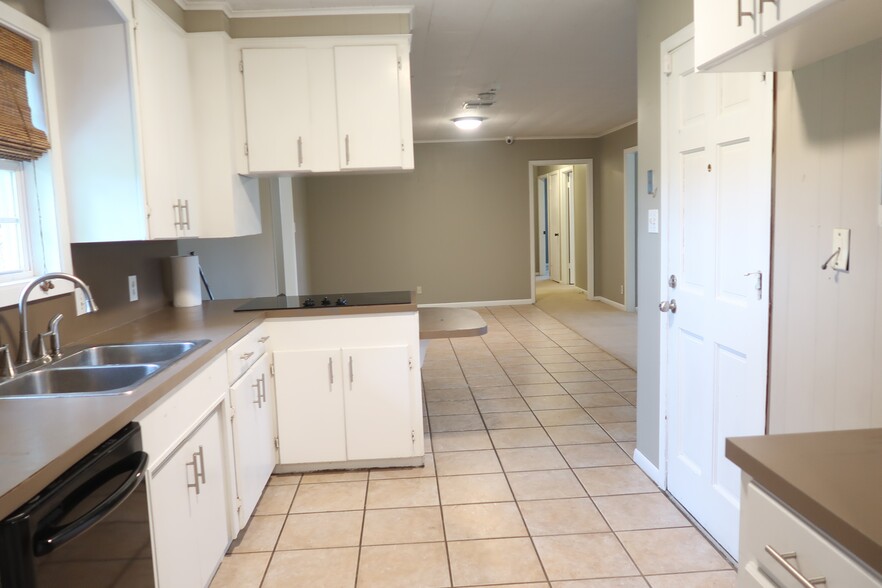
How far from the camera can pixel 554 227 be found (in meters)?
11.7

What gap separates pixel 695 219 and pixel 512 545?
1474 millimetres

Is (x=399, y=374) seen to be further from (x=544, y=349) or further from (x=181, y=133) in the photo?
(x=544, y=349)

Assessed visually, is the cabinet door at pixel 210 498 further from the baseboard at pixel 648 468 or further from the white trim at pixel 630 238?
the white trim at pixel 630 238

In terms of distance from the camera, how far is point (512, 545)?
2.47 meters

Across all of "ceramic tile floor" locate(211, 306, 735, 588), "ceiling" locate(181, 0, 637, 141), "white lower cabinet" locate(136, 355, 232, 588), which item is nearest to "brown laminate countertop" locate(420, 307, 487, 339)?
"ceramic tile floor" locate(211, 306, 735, 588)

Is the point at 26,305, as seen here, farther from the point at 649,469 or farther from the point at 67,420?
the point at 649,469

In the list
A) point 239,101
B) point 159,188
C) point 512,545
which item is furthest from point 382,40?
point 512,545

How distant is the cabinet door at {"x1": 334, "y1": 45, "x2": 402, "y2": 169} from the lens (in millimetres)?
3141

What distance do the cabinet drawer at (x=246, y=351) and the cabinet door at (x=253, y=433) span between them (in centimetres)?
3

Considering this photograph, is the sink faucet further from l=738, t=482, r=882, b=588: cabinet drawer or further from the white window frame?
l=738, t=482, r=882, b=588: cabinet drawer

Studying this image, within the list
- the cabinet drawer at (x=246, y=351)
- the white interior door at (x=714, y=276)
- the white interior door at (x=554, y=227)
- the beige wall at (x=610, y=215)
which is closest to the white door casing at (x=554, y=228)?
the white interior door at (x=554, y=227)

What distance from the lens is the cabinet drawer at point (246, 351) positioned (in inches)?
98.0

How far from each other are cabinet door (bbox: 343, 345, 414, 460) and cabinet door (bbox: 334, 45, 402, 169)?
97 cm

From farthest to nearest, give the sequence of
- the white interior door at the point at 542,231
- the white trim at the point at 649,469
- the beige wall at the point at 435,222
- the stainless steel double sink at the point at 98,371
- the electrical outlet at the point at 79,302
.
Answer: the white interior door at the point at 542,231, the beige wall at the point at 435,222, the white trim at the point at 649,469, the electrical outlet at the point at 79,302, the stainless steel double sink at the point at 98,371
